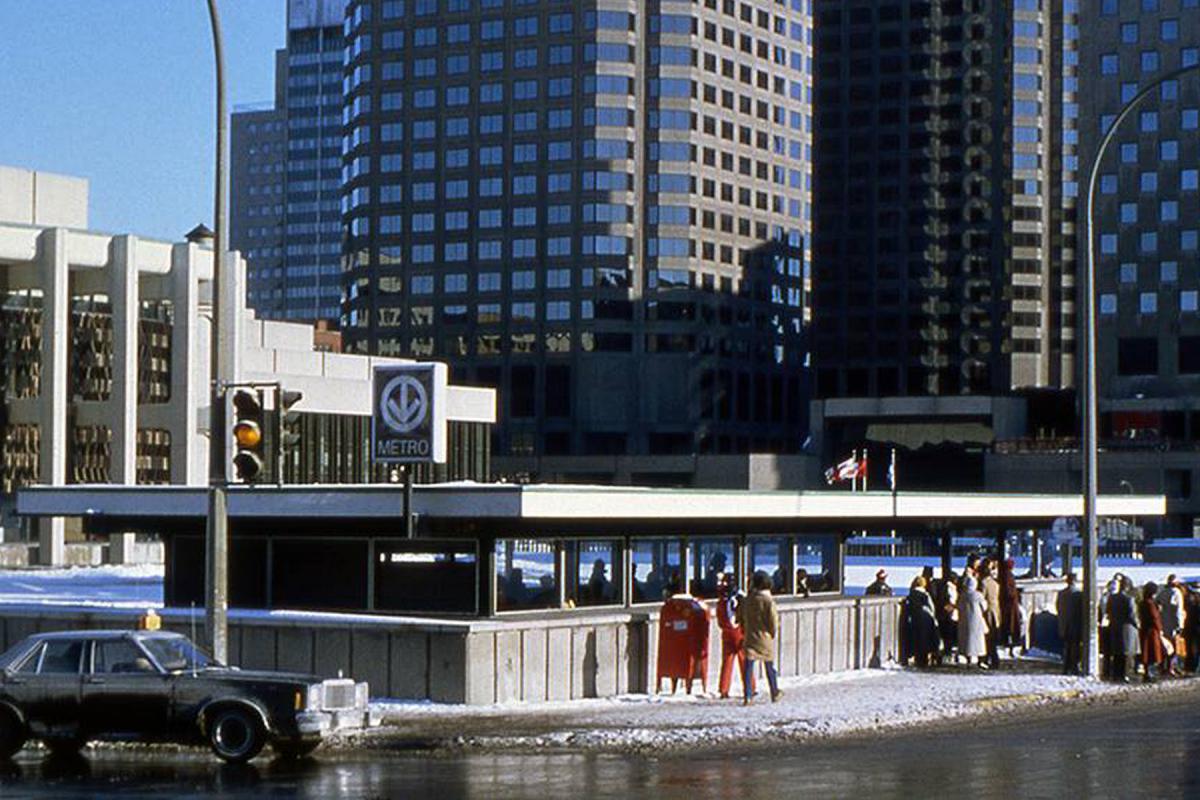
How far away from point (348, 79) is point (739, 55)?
33.3 m

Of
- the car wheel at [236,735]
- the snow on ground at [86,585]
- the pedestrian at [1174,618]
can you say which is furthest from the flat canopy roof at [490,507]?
the snow on ground at [86,585]

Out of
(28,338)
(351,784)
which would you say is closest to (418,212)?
(28,338)

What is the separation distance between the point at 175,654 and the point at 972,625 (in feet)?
54.4

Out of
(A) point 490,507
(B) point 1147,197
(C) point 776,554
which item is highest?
(B) point 1147,197

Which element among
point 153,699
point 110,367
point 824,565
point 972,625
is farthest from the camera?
point 110,367

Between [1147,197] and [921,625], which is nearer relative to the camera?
[921,625]

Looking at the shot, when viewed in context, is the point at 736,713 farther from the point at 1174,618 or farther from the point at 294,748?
the point at 1174,618

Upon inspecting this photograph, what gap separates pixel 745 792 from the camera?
18.5m

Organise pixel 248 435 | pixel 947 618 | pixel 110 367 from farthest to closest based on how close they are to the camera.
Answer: pixel 110 367 < pixel 947 618 < pixel 248 435

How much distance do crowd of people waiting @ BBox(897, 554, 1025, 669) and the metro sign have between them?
10018 millimetres

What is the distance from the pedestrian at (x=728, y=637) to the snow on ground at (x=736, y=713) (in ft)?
1.39

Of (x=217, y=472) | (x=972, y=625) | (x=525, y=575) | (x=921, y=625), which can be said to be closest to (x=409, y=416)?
(x=525, y=575)

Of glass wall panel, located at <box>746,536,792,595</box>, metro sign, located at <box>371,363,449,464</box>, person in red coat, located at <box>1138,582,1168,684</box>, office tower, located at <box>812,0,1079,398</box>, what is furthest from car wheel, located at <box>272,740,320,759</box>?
office tower, located at <box>812,0,1079,398</box>

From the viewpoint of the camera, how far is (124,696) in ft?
70.8
